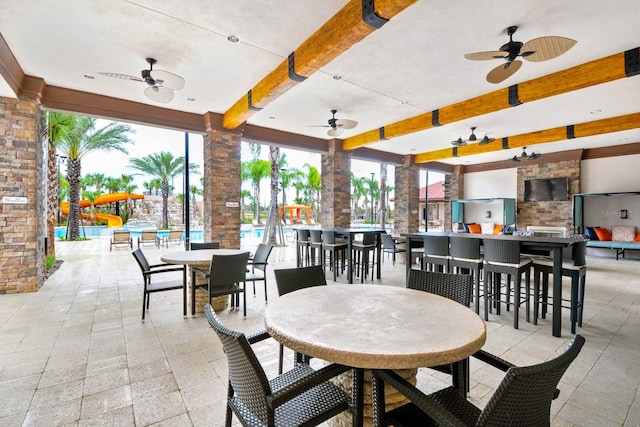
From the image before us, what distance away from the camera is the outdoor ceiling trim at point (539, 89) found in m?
3.96

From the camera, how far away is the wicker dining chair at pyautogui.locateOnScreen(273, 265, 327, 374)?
7.24ft

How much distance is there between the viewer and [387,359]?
112 cm

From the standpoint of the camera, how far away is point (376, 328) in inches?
54.9

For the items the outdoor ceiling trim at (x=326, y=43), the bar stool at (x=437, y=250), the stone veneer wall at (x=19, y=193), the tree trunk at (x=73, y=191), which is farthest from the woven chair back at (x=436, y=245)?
the tree trunk at (x=73, y=191)

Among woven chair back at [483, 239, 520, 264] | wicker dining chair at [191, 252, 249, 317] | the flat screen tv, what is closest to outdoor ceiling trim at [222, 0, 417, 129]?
wicker dining chair at [191, 252, 249, 317]

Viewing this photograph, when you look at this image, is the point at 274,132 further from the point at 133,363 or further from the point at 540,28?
the point at 133,363

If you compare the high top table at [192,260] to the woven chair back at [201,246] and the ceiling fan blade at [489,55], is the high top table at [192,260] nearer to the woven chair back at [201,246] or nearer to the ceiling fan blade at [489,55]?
the woven chair back at [201,246]

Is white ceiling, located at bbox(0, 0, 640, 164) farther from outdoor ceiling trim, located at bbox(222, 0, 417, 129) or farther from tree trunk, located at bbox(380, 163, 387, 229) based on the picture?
tree trunk, located at bbox(380, 163, 387, 229)

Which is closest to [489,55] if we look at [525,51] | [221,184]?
[525,51]

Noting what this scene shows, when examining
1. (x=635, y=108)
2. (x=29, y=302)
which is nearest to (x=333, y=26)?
(x=29, y=302)

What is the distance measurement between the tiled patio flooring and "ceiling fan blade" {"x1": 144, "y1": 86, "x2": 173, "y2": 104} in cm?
288

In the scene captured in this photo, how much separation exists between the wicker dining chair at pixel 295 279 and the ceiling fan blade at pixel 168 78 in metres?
3.10

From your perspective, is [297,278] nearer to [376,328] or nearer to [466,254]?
[376,328]

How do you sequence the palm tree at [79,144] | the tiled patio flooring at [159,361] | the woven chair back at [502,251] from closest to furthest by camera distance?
the tiled patio flooring at [159,361] → the woven chair back at [502,251] → the palm tree at [79,144]
